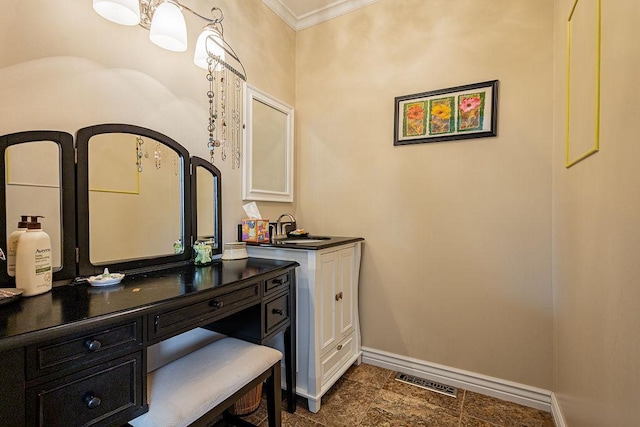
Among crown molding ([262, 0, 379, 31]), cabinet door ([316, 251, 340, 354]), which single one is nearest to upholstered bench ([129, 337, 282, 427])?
cabinet door ([316, 251, 340, 354])

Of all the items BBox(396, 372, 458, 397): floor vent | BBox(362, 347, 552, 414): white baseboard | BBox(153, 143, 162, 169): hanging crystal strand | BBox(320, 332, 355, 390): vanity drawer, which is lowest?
BBox(396, 372, 458, 397): floor vent

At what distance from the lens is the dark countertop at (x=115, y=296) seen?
0.77 metres

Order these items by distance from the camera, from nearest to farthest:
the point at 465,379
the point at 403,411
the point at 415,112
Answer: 1. the point at 403,411
2. the point at 465,379
3. the point at 415,112

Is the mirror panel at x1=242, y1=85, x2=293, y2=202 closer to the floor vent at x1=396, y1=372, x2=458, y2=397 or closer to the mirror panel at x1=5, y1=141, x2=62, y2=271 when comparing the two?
the mirror panel at x1=5, y1=141, x2=62, y2=271

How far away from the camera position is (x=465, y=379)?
2.00 metres

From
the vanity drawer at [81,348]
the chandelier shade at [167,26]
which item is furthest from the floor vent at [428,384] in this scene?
the chandelier shade at [167,26]

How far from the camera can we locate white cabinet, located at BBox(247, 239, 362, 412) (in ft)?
5.80

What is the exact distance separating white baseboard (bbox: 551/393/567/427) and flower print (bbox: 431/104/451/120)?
6.05 feet

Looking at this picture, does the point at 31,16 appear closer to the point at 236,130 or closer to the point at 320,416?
the point at 236,130

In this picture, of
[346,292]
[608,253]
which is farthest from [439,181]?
[608,253]

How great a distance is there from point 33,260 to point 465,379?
241cm

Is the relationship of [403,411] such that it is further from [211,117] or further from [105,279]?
[211,117]

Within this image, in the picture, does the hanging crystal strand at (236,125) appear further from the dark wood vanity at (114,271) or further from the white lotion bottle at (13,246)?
the white lotion bottle at (13,246)

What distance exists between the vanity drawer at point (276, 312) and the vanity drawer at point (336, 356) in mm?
452
